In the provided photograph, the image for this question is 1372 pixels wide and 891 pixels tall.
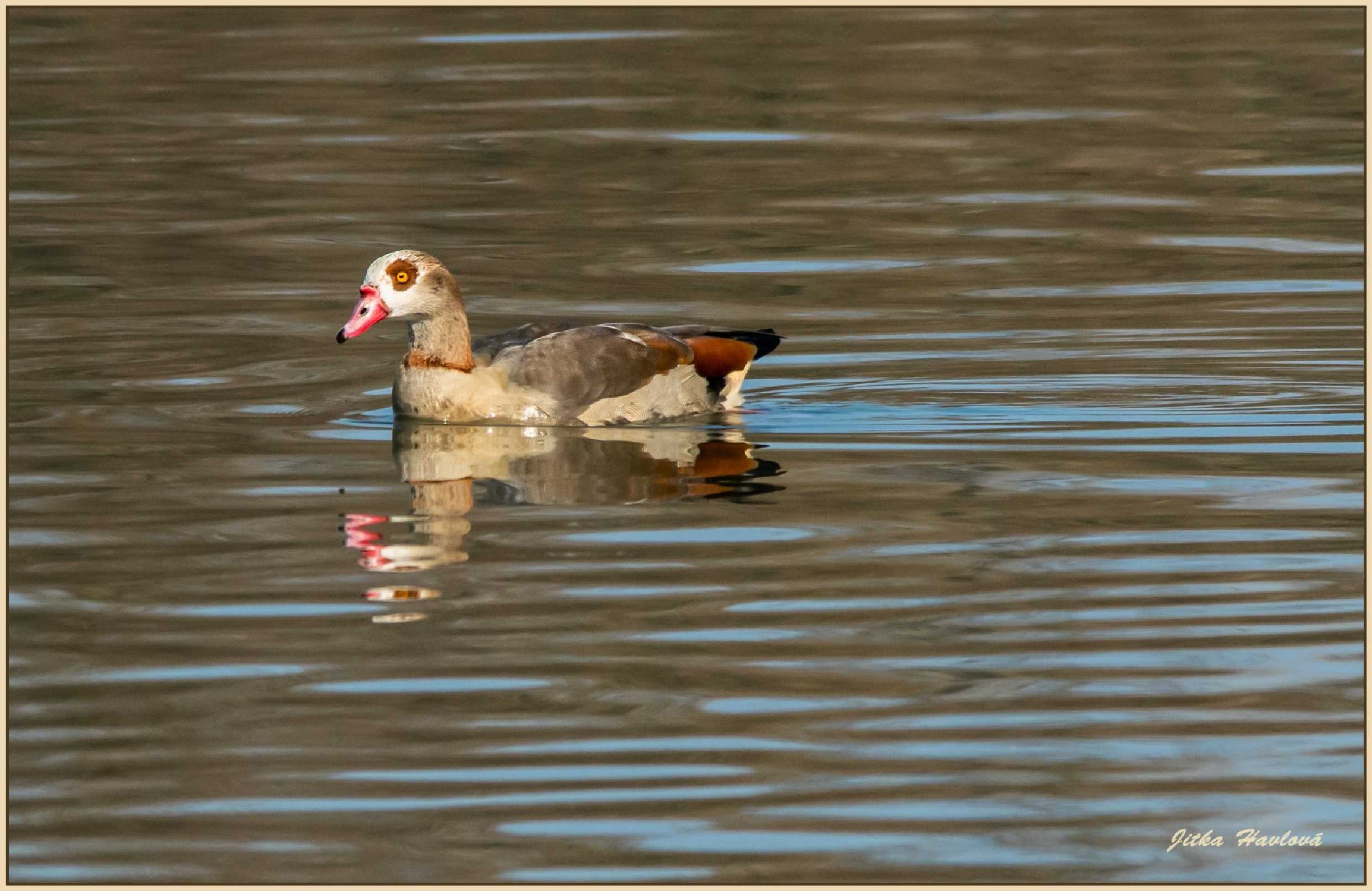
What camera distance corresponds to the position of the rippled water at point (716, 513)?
7.38 meters

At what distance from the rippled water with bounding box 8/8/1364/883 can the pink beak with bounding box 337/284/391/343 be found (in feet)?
1.97

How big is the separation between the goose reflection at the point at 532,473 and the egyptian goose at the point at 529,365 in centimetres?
12

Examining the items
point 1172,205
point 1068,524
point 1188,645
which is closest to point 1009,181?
point 1172,205

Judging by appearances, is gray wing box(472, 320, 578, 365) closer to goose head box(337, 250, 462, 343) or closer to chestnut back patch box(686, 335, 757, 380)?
goose head box(337, 250, 462, 343)

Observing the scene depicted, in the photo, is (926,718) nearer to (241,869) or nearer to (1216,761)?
(1216,761)

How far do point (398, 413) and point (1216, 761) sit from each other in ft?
21.6

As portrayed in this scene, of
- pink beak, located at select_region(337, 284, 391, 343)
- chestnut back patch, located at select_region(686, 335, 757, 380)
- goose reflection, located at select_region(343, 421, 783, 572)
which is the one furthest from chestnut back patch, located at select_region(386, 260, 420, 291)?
chestnut back patch, located at select_region(686, 335, 757, 380)

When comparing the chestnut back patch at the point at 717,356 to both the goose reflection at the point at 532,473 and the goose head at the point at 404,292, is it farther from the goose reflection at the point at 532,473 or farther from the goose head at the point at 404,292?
the goose head at the point at 404,292

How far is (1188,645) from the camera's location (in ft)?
28.5

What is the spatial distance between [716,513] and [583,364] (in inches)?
90.1

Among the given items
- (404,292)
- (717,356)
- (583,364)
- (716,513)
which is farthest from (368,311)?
(716,513)

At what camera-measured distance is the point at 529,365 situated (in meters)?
12.8

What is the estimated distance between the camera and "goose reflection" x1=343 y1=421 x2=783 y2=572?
10.4m

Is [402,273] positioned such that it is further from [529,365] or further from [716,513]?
[716,513]
